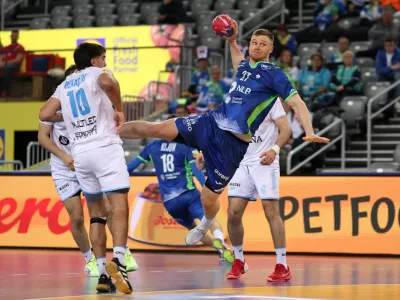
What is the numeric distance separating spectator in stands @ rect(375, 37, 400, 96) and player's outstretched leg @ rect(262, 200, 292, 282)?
31.5 feet

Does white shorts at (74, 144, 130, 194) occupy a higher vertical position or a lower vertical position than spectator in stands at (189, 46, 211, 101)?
lower

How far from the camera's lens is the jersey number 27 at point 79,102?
10461 millimetres

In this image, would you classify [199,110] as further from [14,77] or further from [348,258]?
[348,258]

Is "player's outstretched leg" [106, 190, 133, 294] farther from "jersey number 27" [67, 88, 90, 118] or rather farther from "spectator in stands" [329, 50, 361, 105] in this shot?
"spectator in stands" [329, 50, 361, 105]

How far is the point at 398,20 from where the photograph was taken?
22953 mm

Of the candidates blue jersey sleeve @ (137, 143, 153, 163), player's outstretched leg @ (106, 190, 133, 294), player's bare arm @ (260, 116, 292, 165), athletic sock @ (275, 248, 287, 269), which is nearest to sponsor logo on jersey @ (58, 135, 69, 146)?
player's outstretched leg @ (106, 190, 133, 294)

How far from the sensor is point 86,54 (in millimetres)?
10578

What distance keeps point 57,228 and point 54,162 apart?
5.47m

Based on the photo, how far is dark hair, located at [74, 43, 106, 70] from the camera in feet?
34.7

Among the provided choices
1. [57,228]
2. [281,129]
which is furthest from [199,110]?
[281,129]

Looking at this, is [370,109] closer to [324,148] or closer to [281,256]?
[324,148]

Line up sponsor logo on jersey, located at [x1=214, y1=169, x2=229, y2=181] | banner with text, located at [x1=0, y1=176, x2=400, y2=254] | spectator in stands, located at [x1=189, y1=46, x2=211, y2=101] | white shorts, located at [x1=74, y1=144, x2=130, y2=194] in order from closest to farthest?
white shorts, located at [x1=74, y1=144, x2=130, y2=194] → sponsor logo on jersey, located at [x1=214, y1=169, x2=229, y2=181] → banner with text, located at [x1=0, y1=176, x2=400, y2=254] → spectator in stands, located at [x1=189, y1=46, x2=211, y2=101]

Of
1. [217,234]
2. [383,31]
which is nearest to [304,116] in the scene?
[217,234]

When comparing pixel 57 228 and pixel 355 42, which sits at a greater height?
pixel 355 42
